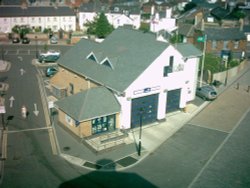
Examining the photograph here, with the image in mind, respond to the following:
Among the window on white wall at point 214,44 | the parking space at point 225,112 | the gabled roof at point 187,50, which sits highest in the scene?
Answer: the gabled roof at point 187,50

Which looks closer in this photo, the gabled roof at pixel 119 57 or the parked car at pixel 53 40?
the gabled roof at pixel 119 57

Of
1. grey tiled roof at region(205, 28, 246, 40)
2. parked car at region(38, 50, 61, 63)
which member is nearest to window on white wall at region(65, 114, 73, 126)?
parked car at region(38, 50, 61, 63)

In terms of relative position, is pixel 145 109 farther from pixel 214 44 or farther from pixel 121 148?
pixel 214 44

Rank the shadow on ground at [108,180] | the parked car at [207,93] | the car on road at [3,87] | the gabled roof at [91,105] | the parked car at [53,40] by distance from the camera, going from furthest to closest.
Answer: the parked car at [53,40], the car on road at [3,87], the parked car at [207,93], the gabled roof at [91,105], the shadow on ground at [108,180]

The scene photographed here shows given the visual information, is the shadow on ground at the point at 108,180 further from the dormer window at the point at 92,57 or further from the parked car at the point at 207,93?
the parked car at the point at 207,93

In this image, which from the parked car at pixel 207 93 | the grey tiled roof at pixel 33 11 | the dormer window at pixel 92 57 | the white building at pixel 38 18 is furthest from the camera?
the grey tiled roof at pixel 33 11

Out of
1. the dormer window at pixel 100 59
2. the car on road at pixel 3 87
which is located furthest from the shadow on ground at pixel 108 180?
the car on road at pixel 3 87

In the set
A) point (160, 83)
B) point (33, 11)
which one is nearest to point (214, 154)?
point (160, 83)
